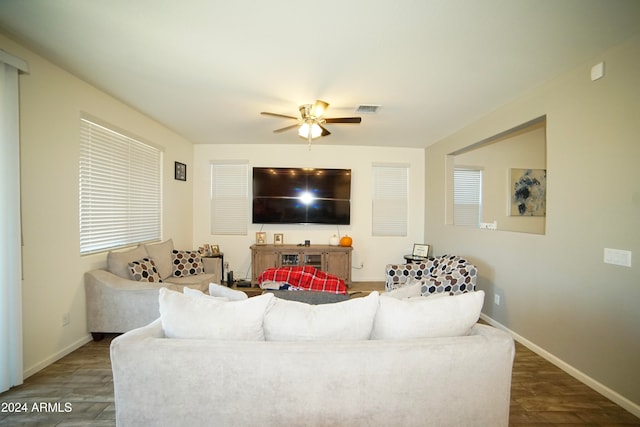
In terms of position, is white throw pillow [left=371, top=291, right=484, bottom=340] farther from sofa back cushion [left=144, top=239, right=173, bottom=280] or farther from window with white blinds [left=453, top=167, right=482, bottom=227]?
window with white blinds [left=453, top=167, right=482, bottom=227]

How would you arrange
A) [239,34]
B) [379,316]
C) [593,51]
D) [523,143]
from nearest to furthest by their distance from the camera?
[379,316]
[239,34]
[593,51]
[523,143]

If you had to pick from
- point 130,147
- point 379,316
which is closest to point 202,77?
point 130,147

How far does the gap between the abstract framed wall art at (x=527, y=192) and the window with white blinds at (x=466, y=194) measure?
0.51 m

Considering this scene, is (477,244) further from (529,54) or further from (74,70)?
(74,70)

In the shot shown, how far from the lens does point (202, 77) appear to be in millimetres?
2594

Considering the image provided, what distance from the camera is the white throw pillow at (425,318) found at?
1415 mm

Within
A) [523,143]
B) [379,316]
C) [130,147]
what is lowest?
[379,316]

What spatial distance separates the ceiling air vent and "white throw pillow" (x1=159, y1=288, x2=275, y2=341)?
2.65m

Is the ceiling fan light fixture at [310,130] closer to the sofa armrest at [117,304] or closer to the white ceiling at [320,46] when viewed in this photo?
the white ceiling at [320,46]

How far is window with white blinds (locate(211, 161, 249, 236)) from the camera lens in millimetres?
5238

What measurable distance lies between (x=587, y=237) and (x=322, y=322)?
96.0 inches

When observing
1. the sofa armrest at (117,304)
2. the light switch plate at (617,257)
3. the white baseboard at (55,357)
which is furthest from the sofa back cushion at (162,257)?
the light switch plate at (617,257)

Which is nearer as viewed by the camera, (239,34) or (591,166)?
(239,34)

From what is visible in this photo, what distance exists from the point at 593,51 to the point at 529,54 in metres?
0.47
